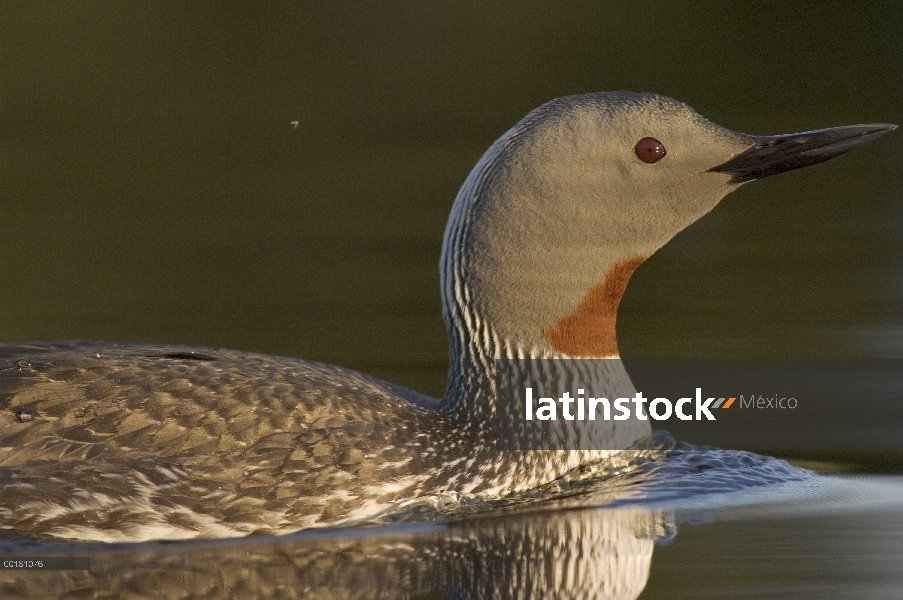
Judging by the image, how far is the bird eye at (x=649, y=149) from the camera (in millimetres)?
6477

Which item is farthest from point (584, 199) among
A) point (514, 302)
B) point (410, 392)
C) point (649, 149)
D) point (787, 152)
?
point (410, 392)

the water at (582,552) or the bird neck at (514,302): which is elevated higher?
the bird neck at (514,302)

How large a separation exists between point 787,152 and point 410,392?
6.32 feet

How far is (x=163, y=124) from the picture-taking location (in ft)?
43.4

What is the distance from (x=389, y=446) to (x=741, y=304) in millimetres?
3668

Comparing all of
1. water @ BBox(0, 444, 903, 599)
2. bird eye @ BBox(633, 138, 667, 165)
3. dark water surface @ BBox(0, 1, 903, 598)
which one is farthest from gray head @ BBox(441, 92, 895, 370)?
dark water surface @ BBox(0, 1, 903, 598)

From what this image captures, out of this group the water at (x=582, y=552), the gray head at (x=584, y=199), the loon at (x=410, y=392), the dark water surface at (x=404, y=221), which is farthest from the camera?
the gray head at (x=584, y=199)

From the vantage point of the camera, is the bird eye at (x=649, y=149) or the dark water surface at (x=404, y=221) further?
the bird eye at (x=649, y=149)

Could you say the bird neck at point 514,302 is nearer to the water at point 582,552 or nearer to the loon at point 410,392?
the loon at point 410,392

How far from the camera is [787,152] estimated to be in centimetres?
656

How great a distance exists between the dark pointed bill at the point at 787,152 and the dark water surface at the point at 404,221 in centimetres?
132

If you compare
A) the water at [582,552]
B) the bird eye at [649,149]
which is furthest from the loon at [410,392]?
the water at [582,552]

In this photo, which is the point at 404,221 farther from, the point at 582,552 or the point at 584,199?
the point at 582,552

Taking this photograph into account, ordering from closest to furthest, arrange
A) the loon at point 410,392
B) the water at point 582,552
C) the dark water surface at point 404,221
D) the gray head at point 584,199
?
the water at point 582,552 < the dark water surface at point 404,221 < the loon at point 410,392 < the gray head at point 584,199
